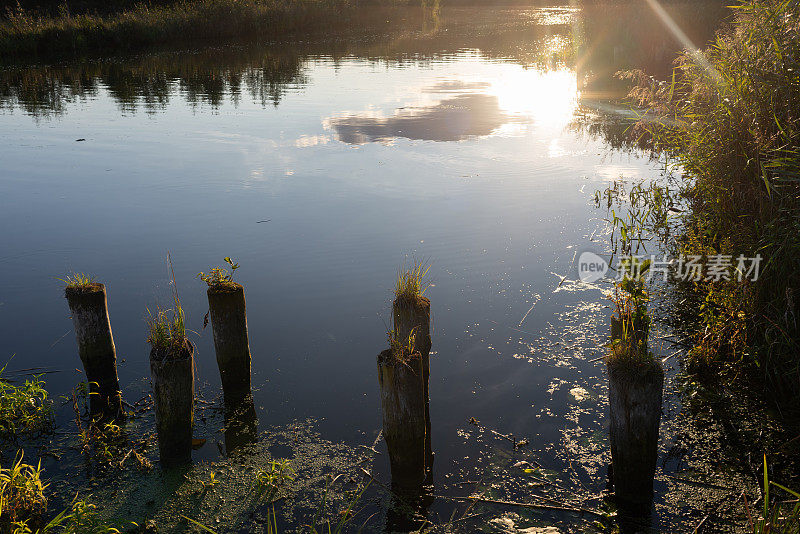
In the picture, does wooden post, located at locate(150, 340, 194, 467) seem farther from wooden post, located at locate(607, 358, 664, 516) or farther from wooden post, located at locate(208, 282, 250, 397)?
wooden post, located at locate(607, 358, 664, 516)

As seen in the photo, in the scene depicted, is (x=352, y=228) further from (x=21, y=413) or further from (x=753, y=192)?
(x=753, y=192)

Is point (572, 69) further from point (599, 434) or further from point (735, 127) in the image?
point (599, 434)

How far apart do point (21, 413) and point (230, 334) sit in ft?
6.73

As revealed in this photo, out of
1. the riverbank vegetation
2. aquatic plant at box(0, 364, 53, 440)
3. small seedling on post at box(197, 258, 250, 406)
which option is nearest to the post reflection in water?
small seedling on post at box(197, 258, 250, 406)

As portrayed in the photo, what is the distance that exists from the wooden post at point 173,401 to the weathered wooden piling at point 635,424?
3490 mm

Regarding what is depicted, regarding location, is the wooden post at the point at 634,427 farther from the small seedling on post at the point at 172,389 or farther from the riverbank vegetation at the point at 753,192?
the small seedling on post at the point at 172,389

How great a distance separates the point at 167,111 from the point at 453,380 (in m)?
18.1

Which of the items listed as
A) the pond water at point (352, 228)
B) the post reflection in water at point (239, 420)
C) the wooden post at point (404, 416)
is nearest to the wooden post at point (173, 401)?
the pond water at point (352, 228)

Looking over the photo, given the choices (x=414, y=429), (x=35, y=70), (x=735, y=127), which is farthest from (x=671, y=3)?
(x=35, y=70)

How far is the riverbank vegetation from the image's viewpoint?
5.93m

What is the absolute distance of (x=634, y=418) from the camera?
15.3 ft

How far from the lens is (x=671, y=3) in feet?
84.2

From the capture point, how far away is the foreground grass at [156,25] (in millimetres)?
32906

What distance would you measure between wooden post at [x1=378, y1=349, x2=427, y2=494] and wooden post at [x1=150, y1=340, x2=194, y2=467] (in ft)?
5.61
